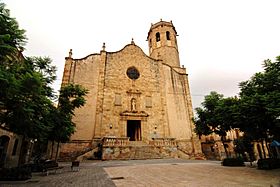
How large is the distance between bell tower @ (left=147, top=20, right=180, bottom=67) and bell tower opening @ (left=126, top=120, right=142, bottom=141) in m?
11.1

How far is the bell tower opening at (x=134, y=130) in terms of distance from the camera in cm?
2148

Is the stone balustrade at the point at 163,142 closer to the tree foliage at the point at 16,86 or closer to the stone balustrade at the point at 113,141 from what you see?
the stone balustrade at the point at 113,141

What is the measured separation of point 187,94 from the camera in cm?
2489

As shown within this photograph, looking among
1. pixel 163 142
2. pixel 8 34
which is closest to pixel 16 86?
pixel 8 34

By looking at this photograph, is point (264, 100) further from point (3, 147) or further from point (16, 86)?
point (3, 147)

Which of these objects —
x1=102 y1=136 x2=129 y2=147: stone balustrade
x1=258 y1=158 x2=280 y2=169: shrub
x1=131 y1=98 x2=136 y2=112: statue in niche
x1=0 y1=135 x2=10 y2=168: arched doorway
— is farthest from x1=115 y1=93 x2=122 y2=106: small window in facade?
x1=258 y1=158 x2=280 y2=169: shrub

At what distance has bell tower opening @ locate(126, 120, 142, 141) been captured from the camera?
21481mm

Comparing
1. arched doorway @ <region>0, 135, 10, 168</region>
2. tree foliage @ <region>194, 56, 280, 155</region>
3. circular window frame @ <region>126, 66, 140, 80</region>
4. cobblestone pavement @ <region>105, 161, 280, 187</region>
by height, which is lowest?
cobblestone pavement @ <region>105, 161, 280, 187</region>

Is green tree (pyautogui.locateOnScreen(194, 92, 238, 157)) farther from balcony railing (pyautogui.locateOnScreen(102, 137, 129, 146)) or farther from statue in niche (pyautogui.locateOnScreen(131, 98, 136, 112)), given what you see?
statue in niche (pyautogui.locateOnScreen(131, 98, 136, 112))

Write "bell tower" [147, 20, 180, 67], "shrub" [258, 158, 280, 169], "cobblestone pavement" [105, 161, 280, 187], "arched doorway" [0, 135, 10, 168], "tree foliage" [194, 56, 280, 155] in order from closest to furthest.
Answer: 1. "cobblestone pavement" [105, 161, 280, 187]
2. "tree foliage" [194, 56, 280, 155]
3. "shrub" [258, 158, 280, 169]
4. "arched doorway" [0, 135, 10, 168]
5. "bell tower" [147, 20, 180, 67]

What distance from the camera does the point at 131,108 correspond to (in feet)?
71.4

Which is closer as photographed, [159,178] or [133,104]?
[159,178]

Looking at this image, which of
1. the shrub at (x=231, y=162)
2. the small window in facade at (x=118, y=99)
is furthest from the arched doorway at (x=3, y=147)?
the shrub at (x=231, y=162)

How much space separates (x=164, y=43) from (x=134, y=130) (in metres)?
15.3
